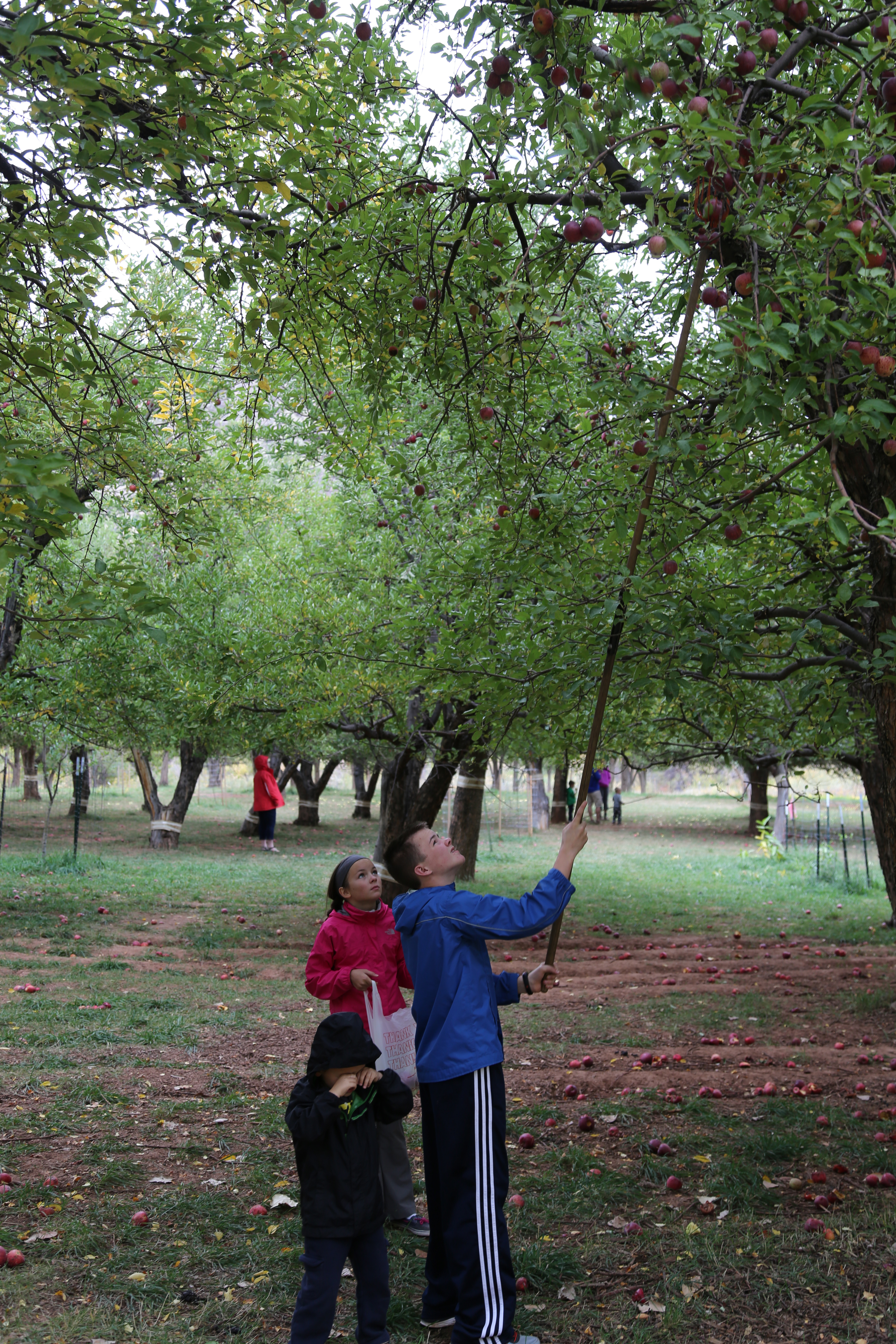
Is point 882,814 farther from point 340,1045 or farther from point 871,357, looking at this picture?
point 340,1045

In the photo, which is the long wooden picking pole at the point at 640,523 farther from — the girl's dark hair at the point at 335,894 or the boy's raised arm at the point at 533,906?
the girl's dark hair at the point at 335,894

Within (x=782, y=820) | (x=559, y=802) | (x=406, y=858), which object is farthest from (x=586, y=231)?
(x=559, y=802)

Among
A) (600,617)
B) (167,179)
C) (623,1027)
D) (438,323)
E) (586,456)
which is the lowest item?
(623,1027)

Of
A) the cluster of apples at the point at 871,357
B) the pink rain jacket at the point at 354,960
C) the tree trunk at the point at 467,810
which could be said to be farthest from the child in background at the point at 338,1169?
the tree trunk at the point at 467,810

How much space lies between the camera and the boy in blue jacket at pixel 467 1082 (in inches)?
126

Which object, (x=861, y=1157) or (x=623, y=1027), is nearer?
(x=861, y=1157)

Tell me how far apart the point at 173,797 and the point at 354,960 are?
1900 centimetres

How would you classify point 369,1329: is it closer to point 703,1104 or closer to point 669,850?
point 703,1104

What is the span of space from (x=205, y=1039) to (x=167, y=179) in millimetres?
5312

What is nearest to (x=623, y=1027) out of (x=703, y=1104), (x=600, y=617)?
(x=703, y=1104)

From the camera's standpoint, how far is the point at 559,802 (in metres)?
31.2

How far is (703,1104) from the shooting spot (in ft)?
19.3

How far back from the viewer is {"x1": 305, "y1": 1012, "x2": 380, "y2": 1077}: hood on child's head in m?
3.05

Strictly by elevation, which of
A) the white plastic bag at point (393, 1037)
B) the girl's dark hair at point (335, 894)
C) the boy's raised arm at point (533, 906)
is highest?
the boy's raised arm at point (533, 906)
